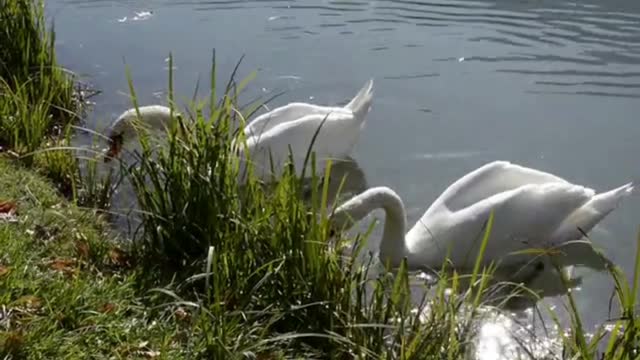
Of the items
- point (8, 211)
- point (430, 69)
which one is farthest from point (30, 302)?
point (430, 69)

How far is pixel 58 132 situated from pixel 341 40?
5.10 meters

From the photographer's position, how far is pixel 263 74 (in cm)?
988

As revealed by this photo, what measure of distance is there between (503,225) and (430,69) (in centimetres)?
453

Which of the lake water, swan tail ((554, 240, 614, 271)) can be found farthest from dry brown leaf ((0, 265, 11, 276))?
swan tail ((554, 240, 614, 271))

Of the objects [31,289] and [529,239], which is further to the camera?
[529,239]

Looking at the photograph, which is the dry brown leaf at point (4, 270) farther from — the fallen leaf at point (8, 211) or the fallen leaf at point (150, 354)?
the fallen leaf at point (8, 211)

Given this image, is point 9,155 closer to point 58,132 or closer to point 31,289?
point 58,132

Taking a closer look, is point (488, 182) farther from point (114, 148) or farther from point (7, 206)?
point (7, 206)

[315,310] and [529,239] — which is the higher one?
[315,310]

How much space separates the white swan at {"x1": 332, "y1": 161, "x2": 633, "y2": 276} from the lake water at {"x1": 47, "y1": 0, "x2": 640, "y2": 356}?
335 mm

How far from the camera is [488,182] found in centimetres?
639

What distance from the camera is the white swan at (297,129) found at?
7031 millimetres

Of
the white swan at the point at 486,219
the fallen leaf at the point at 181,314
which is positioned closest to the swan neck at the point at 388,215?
the white swan at the point at 486,219

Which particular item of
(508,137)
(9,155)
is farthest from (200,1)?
(9,155)
